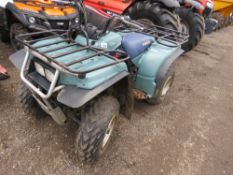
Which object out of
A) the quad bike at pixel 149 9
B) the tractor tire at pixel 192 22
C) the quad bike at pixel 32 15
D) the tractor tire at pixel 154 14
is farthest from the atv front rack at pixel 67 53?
the tractor tire at pixel 192 22


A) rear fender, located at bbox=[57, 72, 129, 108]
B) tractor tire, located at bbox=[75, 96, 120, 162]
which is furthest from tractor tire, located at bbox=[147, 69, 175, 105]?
rear fender, located at bbox=[57, 72, 129, 108]

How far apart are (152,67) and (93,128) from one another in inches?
42.1

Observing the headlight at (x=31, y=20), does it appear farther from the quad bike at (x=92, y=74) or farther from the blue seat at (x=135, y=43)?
the blue seat at (x=135, y=43)

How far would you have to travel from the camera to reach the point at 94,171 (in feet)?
6.26

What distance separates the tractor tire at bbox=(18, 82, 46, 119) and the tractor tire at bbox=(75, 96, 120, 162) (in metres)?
0.81

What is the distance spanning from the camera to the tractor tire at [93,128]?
Result: 5.56 feet

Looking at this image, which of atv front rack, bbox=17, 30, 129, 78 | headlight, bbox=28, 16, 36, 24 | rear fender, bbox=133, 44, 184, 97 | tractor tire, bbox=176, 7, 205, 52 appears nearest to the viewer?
atv front rack, bbox=17, 30, 129, 78

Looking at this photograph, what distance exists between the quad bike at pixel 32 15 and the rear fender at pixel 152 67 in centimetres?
181

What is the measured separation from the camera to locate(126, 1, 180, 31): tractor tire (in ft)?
11.8

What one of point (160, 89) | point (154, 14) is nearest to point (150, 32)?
point (160, 89)

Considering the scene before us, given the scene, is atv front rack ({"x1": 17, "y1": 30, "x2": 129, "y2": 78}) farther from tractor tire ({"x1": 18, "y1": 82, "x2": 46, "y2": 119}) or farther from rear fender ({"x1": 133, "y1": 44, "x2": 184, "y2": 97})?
tractor tire ({"x1": 18, "y1": 82, "x2": 46, "y2": 119})

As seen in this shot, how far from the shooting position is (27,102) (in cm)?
220

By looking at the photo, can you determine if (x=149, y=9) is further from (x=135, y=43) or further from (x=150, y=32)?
(x=135, y=43)

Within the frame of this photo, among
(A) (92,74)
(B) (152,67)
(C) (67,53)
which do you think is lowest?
(B) (152,67)
